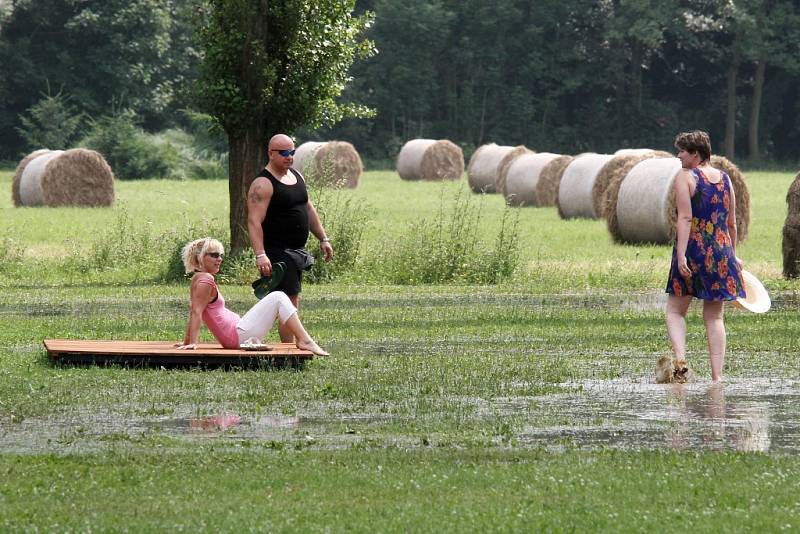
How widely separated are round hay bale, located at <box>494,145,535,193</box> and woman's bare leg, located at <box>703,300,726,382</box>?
1393 inches

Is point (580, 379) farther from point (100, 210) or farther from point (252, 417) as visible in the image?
point (100, 210)

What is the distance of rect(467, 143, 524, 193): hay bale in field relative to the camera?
163 ft

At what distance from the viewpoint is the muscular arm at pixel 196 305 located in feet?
41.4

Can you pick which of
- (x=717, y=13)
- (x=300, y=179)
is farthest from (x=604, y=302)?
(x=717, y=13)

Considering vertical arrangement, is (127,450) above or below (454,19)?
below

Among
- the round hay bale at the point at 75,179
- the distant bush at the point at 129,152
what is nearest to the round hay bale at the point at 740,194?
the round hay bale at the point at 75,179

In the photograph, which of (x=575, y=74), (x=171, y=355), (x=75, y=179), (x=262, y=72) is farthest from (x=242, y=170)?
(x=575, y=74)

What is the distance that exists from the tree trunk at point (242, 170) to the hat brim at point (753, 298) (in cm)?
1078

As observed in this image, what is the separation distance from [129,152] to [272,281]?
5129 cm

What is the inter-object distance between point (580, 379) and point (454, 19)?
229 feet

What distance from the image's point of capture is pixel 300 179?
13367mm

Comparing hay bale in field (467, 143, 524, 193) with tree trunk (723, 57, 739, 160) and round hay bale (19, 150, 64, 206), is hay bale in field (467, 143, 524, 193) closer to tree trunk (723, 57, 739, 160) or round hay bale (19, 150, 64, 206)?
round hay bale (19, 150, 64, 206)

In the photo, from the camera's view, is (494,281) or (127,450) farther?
(494,281)

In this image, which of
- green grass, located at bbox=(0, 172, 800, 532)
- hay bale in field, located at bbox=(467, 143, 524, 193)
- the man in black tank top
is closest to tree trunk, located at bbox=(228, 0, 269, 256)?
green grass, located at bbox=(0, 172, 800, 532)
